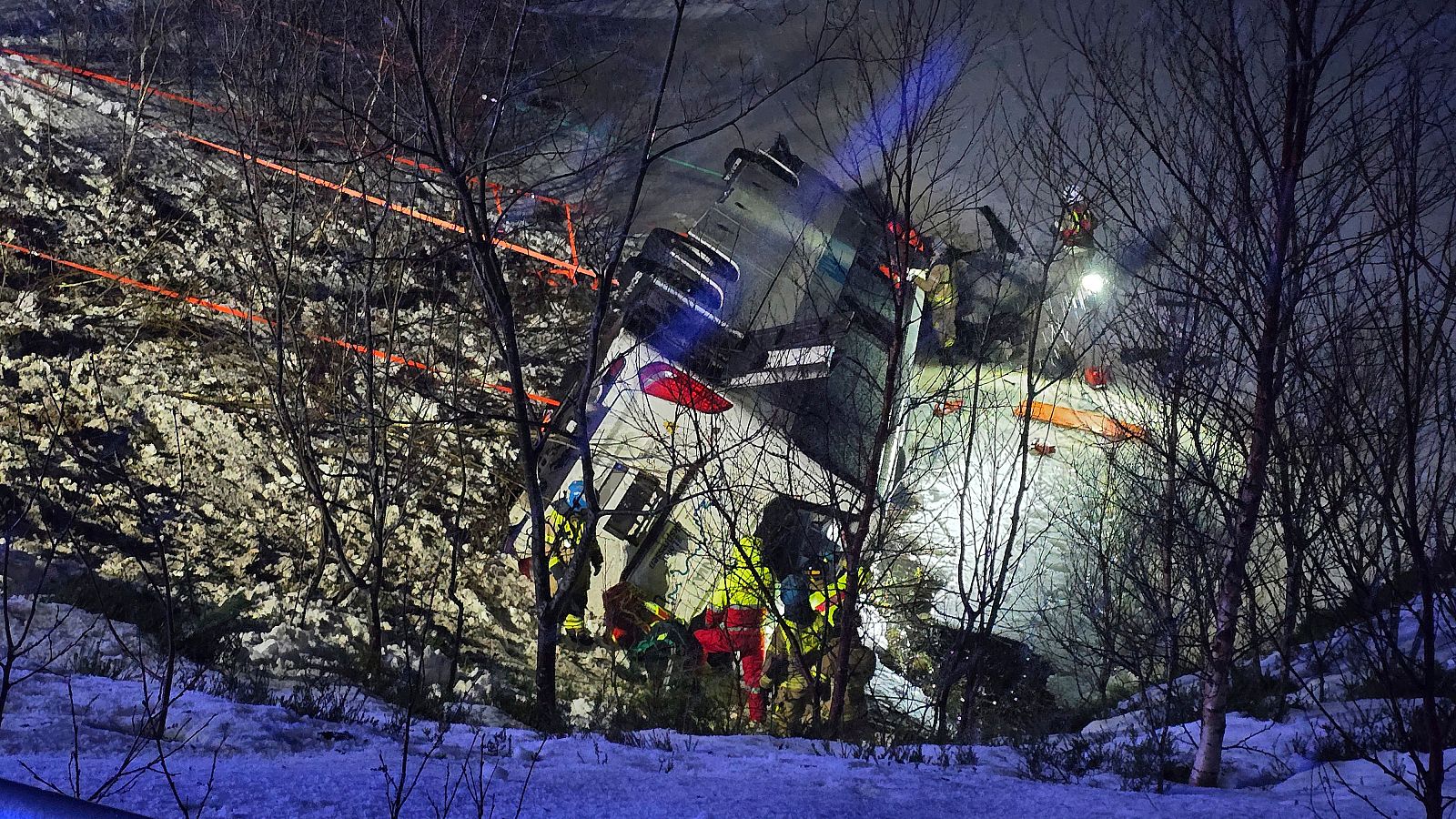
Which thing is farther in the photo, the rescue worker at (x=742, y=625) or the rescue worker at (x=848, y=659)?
the rescue worker at (x=742, y=625)

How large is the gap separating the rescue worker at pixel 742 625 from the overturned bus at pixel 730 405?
0.16 m

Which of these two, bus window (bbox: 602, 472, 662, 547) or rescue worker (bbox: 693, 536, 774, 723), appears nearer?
rescue worker (bbox: 693, 536, 774, 723)

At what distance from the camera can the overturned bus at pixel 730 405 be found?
846 centimetres

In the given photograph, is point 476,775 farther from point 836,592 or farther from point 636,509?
point 636,509

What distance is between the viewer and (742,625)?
28.7 ft

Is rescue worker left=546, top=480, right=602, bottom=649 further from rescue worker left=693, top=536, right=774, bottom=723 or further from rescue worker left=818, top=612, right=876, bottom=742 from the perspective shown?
rescue worker left=818, top=612, right=876, bottom=742

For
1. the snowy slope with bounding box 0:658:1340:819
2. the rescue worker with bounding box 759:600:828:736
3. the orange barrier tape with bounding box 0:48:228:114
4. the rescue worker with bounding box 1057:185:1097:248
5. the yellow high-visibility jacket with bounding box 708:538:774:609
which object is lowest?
the snowy slope with bounding box 0:658:1340:819

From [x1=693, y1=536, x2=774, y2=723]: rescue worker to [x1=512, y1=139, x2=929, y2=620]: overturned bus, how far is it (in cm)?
16

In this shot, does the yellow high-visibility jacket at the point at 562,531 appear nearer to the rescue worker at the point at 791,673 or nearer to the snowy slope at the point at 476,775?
the rescue worker at the point at 791,673

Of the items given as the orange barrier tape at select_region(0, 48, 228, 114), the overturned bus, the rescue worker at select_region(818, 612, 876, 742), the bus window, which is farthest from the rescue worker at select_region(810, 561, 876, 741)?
the orange barrier tape at select_region(0, 48, 228, 114)

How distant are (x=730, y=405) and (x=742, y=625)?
204cm

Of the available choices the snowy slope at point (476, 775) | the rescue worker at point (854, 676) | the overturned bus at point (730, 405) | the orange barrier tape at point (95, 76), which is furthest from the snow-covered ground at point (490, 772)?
the orange barrier tape at point (95, 76)

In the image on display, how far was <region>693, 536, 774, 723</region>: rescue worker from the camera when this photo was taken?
8609 millimetres

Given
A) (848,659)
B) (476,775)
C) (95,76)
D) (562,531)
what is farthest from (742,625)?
(95,76)
